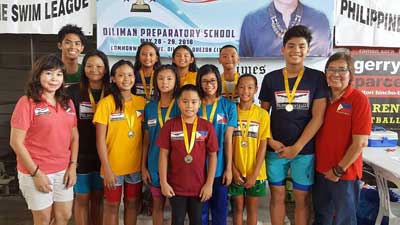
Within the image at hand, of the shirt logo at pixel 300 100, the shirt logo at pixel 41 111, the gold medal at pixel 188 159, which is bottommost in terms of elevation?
the gold medal at pixel 188 159

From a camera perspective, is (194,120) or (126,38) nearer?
(194,120)

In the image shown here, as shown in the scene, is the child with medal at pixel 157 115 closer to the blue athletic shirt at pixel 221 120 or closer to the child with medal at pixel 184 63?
the blue athletic shirt at pixel 221 120

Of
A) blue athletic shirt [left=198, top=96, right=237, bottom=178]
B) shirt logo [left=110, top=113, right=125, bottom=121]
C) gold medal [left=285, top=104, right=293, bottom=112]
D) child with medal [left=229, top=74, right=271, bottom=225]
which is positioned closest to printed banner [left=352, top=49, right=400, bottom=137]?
gold medal [left=285, top=104, right=293, bottom=112]

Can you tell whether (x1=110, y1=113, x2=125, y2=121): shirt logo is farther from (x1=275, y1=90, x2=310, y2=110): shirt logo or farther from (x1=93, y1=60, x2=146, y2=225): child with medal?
(x1=275, y1=90, x2=310, y2=110): shirt logo

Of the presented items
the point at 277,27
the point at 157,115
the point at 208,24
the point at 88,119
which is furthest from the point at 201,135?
the point at 277,27

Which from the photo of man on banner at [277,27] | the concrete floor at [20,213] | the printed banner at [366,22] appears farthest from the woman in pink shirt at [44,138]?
the printed banner at [366,22]

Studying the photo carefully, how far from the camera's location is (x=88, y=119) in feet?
8.18

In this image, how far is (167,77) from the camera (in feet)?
7.78

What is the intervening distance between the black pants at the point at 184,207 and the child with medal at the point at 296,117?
531mm

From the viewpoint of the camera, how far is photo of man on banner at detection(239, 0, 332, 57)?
11.3ft

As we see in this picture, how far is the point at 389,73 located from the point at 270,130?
6.21 feet

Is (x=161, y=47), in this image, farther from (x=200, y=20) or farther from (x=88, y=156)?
(x=88, y=156)

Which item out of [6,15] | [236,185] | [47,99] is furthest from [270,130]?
[6,15]

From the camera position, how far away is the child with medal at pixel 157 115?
2.39m
